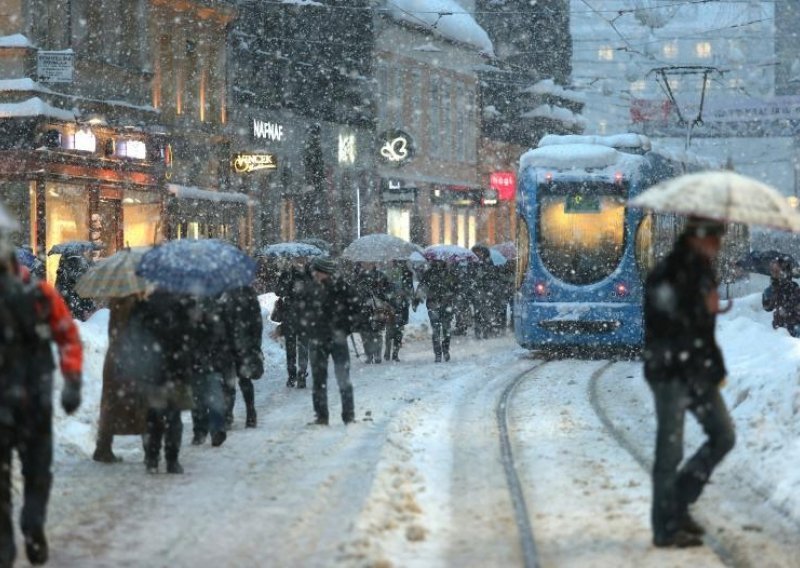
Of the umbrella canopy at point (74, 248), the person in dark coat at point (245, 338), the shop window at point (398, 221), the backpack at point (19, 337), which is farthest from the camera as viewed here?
the shop window at point (398, 221)

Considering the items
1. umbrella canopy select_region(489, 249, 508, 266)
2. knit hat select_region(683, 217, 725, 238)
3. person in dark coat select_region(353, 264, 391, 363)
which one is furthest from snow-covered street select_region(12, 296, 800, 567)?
umbrella canopy select_region(489, 249, 508, 266)

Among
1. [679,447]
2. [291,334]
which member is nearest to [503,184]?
[291,334]

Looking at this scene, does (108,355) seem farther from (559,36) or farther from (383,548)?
(559,36)

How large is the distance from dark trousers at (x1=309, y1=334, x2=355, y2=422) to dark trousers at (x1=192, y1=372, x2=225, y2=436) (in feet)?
4.28

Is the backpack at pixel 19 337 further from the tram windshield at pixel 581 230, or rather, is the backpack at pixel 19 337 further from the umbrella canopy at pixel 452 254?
the umbrella canopy at pixel 452 254

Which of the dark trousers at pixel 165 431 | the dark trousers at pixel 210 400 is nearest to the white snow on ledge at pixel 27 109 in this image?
the dark trousers at pixel 210 400

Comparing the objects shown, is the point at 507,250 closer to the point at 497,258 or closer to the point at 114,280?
the point at 497,258

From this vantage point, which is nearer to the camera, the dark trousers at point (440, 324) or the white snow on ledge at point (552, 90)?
the dark trousers at point (440, 324)

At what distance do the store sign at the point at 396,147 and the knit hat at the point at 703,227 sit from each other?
39.6 m

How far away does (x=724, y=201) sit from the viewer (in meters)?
8.16

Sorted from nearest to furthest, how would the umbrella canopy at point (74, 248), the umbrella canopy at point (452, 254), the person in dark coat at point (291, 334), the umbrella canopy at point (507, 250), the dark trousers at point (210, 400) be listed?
the dark trousers at point (210, 400)
the person in dark coat at point (291, 334)
the umbrella canopy at point (74, 248)
the umbrella canopy at point (452, 254)
the umbrella canopy at point (507, 250)

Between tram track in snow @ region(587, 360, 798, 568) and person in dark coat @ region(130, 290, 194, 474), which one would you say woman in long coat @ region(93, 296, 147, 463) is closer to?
person in dark coat @ region(130, 290, 194, 474)

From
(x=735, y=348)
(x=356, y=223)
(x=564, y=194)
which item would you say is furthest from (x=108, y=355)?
(x=356, y=223)

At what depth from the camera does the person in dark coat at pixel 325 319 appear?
47.6ft
